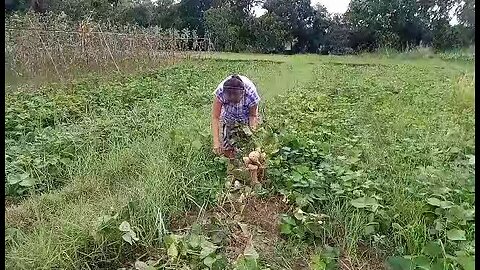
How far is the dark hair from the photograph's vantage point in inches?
53.3

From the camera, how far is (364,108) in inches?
59.1

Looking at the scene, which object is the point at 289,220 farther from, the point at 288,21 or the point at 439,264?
the point at 288,21

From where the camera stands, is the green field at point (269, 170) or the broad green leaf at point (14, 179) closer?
the green field at point (269, 170)

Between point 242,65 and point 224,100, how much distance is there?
1.02ft

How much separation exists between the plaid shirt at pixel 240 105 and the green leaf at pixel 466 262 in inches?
27.9

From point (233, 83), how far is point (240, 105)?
0.20 meters

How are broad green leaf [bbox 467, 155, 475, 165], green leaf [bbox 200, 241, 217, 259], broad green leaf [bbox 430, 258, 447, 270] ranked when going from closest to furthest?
broad green leaf [bbox 467, 155, 475, 165] < broad green leaf [bbox 430, 258, 447, 270] < green leaf [bbox 200, 241, 217, 259]

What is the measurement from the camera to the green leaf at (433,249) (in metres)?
1.07

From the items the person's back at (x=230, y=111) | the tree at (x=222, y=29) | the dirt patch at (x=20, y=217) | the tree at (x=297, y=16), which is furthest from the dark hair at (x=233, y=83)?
the dirt patch at (x=20, y=217)

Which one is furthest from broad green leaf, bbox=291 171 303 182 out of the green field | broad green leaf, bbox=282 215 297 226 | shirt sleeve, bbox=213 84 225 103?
shirt sleeve, bbox=213 84 225 103

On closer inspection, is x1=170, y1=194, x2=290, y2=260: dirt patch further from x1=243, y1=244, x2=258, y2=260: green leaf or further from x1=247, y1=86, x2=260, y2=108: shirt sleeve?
x1=247, y1=86, x2=260, y2=108: shirt sleeve

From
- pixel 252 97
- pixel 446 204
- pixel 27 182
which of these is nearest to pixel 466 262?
pixel 446 204

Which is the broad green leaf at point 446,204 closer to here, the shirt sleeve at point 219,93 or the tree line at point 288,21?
the tree line at point 288,21

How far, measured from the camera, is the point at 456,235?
1.05 metres
